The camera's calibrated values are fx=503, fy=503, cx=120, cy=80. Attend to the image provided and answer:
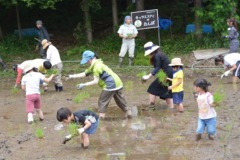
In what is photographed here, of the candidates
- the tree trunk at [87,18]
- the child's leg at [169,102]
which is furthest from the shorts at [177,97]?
the tree trunk at [87,18]

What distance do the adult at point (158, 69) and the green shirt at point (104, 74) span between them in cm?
69

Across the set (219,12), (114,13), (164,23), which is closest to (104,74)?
(219,12)

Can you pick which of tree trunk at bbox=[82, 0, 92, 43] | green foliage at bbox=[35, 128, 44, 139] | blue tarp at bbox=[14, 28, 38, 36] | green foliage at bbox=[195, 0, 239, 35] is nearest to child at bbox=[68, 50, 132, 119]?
green foliage at bbox=[35, 128, 44, 139]

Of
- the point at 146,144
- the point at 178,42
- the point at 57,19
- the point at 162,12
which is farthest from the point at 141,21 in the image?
the point at 146,144

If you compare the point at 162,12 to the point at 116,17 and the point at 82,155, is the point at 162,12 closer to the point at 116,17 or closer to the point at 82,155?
the point at 116,17

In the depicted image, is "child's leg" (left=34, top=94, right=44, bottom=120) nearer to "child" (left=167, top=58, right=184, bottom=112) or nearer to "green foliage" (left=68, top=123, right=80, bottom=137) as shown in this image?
"green foliage" (left=68, top=123, right=80, bottom=137)

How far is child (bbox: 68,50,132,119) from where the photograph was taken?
903 cm

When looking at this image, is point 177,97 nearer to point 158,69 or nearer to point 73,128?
point 158,69

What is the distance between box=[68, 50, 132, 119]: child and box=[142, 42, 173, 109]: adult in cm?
65

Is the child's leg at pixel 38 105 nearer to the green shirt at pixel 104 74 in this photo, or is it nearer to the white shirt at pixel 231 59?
the green shirt at pixel 104 74

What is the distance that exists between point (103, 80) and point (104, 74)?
0.51ft

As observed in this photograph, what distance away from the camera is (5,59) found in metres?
16.9

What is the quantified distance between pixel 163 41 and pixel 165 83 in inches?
320

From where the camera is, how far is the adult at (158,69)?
9789 mm
